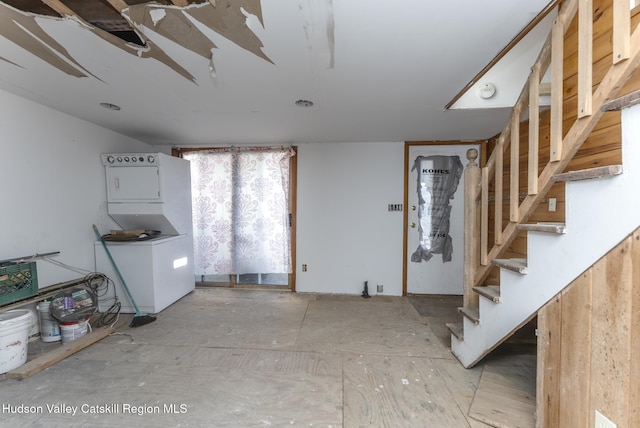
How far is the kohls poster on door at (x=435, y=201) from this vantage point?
3520 mm

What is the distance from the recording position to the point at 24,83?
1.92 meters

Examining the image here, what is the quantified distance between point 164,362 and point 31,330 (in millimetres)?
1450

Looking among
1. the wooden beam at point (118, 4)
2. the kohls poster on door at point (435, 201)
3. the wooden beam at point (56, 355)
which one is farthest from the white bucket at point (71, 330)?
the kohls poster on door at point (435, 201)

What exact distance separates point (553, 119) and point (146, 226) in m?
4.15

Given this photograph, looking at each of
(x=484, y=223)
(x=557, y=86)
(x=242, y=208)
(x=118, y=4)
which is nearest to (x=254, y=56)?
(x=118, y=4)

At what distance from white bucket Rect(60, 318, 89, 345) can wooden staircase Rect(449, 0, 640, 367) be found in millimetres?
3371

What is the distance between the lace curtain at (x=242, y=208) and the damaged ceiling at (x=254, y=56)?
984 millimetres

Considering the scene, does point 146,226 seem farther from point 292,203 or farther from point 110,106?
point 292,203

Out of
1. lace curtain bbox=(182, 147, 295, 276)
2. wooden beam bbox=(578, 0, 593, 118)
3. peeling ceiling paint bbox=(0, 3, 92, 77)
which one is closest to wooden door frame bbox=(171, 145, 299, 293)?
lace curtain bbox=(182, 147, 295, 276)

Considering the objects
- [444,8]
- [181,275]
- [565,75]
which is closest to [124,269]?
[181,275]

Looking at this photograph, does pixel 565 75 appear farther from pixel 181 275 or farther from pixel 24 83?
pixel 181 275

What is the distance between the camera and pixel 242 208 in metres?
3.63

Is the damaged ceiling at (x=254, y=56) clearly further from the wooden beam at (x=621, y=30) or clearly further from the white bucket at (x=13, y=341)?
the white bucket at (x=13, y=341)

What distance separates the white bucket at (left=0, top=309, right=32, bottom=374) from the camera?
5.88ft
